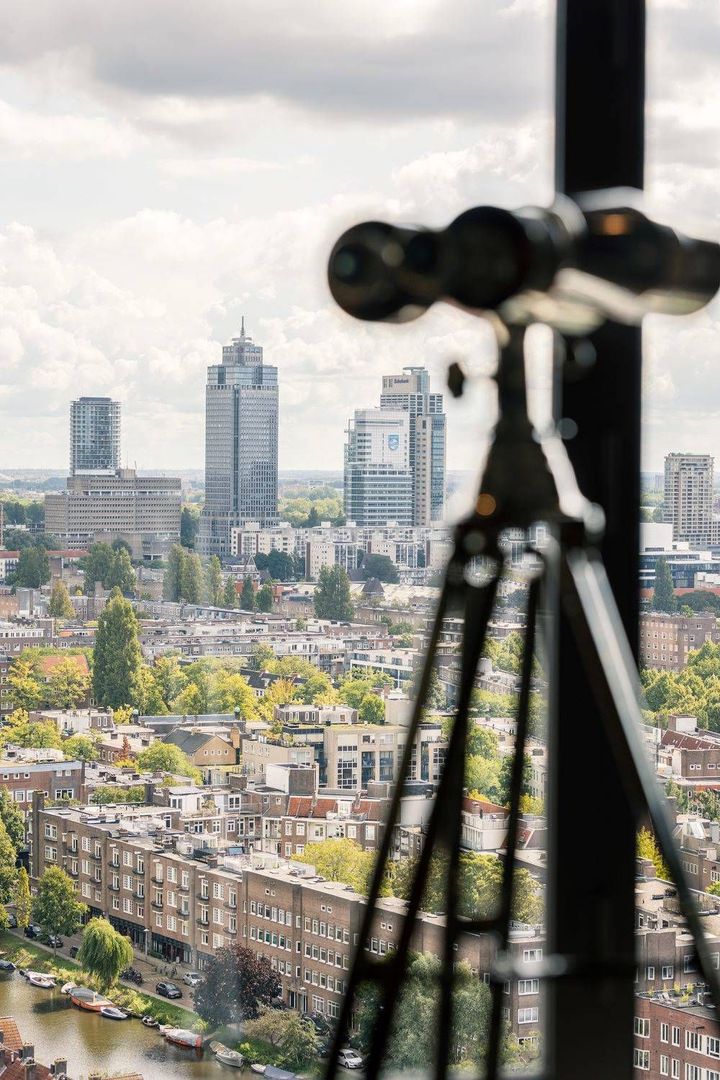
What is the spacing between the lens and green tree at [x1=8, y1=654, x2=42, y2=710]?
162 cm

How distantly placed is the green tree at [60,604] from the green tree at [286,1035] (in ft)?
1.76

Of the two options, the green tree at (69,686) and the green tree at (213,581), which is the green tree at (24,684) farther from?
the green tree at (213,581)

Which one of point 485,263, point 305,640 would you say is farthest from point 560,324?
point 305,640

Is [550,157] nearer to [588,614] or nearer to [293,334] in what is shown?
[293,334]

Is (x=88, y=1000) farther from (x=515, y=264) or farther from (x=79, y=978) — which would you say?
(x=515, y=264)

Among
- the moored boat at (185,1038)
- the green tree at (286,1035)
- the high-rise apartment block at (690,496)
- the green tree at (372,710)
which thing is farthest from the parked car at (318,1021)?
the high-rise apartment block at (690,496)

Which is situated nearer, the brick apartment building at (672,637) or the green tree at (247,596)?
the brick apartment building at (672,637)

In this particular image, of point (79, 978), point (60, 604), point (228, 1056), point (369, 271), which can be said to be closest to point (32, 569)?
point (60, 604)

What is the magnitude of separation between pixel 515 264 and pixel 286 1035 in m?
1.06

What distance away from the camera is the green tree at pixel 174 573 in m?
1.66

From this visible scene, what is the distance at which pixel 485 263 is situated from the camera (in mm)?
857

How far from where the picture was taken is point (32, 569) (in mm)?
1656

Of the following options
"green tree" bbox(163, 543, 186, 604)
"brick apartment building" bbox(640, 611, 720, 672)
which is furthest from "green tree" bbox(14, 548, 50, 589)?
"brick apartment building" bbox(640, 611, 720, 672)

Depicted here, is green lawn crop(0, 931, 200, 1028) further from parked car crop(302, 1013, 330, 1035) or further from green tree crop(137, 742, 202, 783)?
green tree crop(137, 742, 202, 783)
